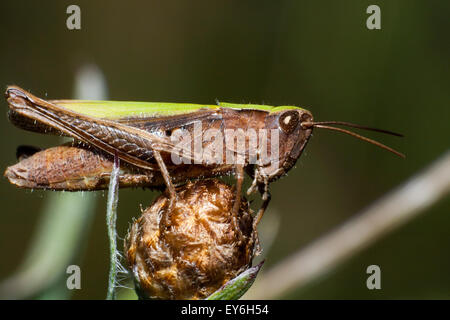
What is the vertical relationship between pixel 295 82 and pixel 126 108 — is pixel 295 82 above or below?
above

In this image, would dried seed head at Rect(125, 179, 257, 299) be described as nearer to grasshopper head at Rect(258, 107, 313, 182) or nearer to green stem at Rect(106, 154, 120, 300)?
green stem at Rect(106, 154, 120, 300)

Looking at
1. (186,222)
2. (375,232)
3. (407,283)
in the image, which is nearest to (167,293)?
(186,222)

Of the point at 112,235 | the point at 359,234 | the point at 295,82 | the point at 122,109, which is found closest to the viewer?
the point at 112,235

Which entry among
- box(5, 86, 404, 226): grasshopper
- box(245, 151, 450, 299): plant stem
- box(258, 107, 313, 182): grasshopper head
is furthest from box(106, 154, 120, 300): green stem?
box(245, 151, 450, 299): plant stem

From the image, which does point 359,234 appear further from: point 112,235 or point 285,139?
point 112,235

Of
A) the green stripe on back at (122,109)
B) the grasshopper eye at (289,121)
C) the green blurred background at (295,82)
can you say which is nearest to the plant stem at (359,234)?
the grasshopper eye at (289,121)

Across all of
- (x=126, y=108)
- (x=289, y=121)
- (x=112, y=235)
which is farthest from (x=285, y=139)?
(x=112, y=235)
